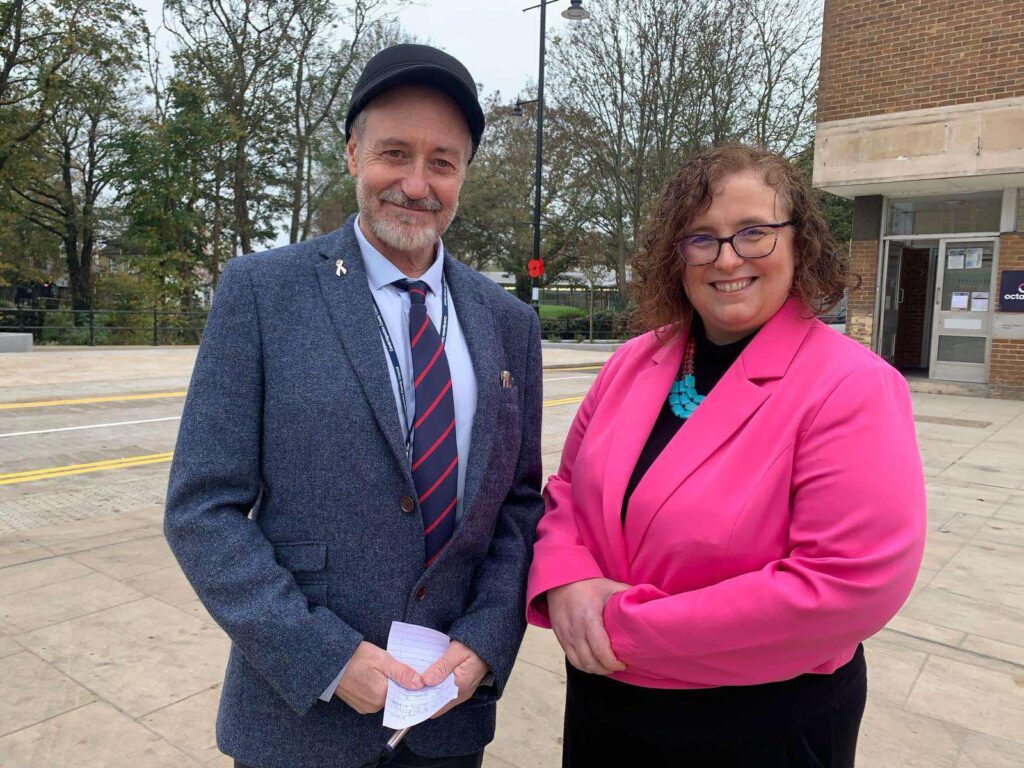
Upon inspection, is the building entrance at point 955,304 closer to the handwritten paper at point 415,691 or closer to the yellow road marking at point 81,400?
the yellow road marking at point 81,400

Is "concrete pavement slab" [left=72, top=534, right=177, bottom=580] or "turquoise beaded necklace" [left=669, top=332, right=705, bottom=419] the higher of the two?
"turquoise beaded necklace" [left=669, top=332, right=705, bottom=419]

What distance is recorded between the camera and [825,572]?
1.34 m

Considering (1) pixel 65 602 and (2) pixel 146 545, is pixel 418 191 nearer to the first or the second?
(1) pixel 65 602

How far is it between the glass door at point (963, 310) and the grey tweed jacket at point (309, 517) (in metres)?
13.5

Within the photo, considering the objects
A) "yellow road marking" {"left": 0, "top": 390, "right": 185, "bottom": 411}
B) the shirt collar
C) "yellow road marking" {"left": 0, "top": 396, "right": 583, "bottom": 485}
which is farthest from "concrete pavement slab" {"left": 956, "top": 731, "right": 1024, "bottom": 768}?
"yellow road marking" {"left": 0, "top": 390, "right": 185, "bottom": 411}

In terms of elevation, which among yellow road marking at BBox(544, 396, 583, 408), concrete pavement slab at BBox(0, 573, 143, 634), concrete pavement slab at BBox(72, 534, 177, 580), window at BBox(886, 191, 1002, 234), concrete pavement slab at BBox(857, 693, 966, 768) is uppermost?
window at BBox(886, 191, 1002, 234)

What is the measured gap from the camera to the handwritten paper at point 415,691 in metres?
1.46

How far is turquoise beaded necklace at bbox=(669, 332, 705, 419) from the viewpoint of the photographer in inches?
67.6

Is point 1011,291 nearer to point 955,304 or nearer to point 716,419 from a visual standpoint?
point 955,304

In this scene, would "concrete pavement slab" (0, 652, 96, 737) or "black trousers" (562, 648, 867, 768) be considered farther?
"concrete pavement slab" (0, 652, 96, 737)

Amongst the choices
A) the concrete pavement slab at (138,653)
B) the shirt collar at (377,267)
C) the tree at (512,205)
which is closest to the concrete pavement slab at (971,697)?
the shirt collar at (377,267)

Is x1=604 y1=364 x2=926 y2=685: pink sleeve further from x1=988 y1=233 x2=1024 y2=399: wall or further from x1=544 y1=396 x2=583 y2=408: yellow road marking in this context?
x1=988 y1=233 x2=1024 y2=399: wall

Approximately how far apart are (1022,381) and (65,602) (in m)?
13.4

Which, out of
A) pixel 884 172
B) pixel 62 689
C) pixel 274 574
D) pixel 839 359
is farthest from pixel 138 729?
pixel 884 172
